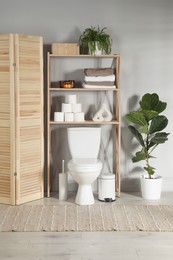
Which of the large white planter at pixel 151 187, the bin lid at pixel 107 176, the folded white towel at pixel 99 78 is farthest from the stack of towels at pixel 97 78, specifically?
the large white planter at pixel 151 187

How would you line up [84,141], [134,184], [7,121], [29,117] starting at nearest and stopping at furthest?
[7,121]
[29,117]
[84,141]
[134,184]

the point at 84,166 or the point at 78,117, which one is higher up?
the point at 78,117

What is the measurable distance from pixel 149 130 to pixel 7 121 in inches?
60.0

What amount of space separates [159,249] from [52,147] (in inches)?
87.3

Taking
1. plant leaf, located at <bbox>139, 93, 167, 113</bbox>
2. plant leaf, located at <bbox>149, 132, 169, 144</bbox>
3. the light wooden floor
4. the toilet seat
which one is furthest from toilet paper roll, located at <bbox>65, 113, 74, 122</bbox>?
the light wooden floor

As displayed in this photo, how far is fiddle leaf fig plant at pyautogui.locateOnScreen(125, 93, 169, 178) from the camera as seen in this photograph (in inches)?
199

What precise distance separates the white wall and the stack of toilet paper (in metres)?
0.57

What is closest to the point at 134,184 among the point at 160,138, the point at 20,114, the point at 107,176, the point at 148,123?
the point at 107,176

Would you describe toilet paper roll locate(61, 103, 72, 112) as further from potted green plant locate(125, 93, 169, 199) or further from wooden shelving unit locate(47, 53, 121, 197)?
potted green plant locate(125, 93, 169, 199)

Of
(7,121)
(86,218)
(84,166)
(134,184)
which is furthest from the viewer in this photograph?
(134,184)

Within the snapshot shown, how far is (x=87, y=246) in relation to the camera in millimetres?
3705

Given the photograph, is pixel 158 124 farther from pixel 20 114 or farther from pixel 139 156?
pixel 20 114

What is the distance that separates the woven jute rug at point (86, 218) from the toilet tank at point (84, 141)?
0.63 m

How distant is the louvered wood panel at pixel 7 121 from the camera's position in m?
4.84
